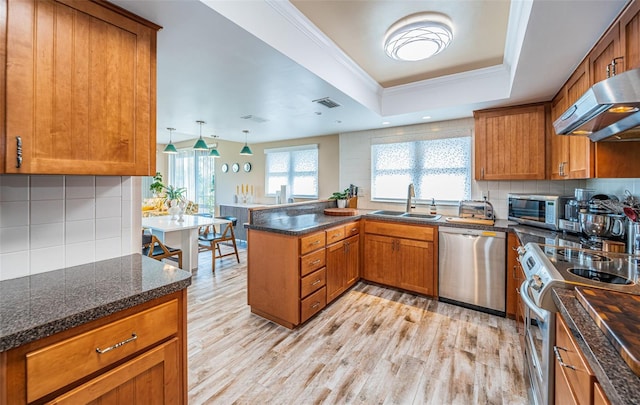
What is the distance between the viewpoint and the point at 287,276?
8.23 feet

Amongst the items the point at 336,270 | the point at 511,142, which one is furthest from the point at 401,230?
the point at 511,142

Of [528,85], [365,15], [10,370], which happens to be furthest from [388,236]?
[10,370]

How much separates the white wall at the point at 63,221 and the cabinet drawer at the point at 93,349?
659 mm

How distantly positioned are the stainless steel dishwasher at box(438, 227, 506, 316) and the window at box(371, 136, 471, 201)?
0.92 m

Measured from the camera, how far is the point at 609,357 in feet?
2.45

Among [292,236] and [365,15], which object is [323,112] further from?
[292,236]

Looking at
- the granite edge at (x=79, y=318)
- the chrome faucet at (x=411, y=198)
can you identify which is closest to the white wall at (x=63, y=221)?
the granite edge at (x=79, y=318)

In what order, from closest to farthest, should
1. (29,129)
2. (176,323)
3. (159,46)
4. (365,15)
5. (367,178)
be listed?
1. (29,129)
2. (176,323)
3. (159,46)
4. (365,15)
5. (367,178)

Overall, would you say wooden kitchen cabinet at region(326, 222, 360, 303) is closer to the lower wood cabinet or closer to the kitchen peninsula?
the kitchen peninsula

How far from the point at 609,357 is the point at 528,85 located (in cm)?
251

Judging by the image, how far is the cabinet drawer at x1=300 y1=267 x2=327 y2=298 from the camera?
2.53 m

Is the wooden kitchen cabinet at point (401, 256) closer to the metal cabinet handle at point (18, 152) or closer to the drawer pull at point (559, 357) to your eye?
the drawer pull at point (559, 357)

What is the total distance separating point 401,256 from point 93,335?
3000mm

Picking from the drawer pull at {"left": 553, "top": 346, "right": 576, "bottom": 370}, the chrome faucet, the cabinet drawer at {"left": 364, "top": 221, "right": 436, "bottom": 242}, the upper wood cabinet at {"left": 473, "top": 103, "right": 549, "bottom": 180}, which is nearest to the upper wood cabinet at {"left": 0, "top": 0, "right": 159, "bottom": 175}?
the drawer pull at {"left": 553, "top": 346, "right": 576, "bottom": 370}
